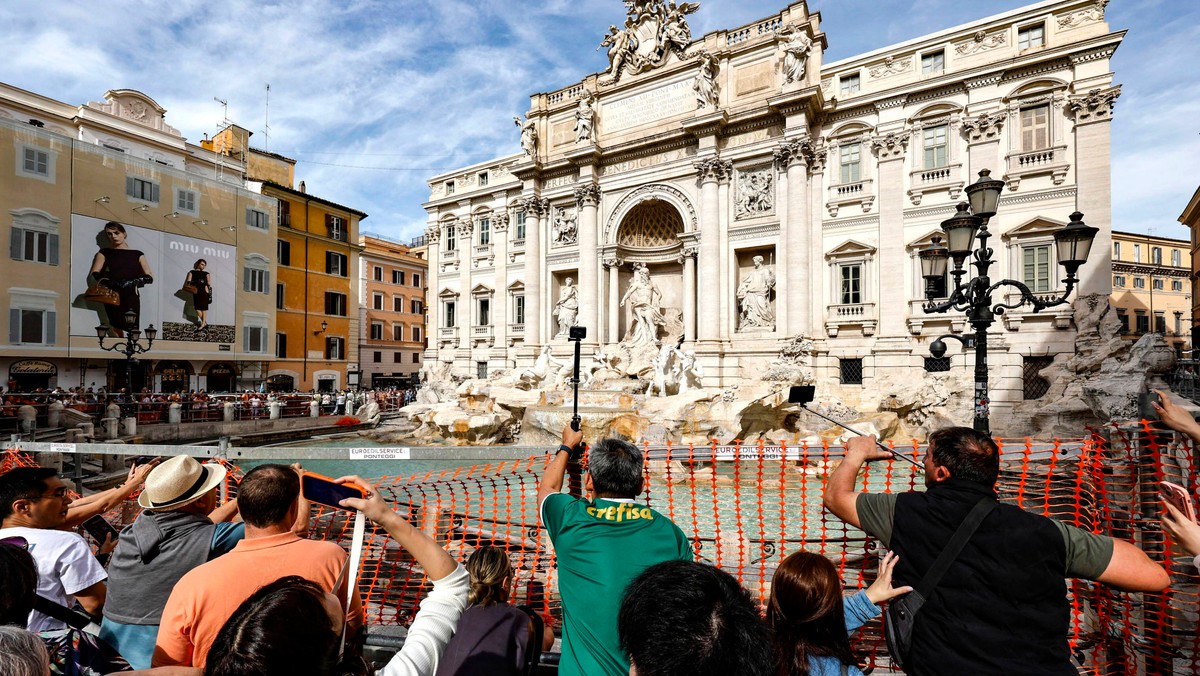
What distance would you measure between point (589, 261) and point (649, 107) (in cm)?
709

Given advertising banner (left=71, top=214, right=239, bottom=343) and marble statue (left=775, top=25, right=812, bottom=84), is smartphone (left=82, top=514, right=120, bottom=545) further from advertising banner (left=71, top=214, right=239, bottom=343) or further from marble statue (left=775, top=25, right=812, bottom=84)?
advertising banner (left=71, top=214, right=239, bottom=343)

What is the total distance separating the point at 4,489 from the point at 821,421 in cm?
1603

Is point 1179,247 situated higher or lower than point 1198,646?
higher

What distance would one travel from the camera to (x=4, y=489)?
2.52m


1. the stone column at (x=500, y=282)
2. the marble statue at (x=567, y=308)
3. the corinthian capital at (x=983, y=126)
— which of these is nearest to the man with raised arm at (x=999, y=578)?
the corinthian capital at (x=983, y=126)

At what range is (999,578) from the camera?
1.84 m

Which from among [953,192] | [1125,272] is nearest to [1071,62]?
[953,192]

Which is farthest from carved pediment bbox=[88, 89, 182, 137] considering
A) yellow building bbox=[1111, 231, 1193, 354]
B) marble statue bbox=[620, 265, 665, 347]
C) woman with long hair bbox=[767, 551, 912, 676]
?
yellow building bbox=[1111, 231, 1193, 354]

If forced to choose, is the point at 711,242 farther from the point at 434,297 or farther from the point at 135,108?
the point at 135,108

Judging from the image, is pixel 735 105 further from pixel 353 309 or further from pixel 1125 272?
pixel 1125 272

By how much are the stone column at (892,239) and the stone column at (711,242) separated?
17.6 feet

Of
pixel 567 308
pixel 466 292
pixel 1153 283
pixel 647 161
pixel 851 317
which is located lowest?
pixel 851 317

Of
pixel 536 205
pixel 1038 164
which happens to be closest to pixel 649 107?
pixel 536 205

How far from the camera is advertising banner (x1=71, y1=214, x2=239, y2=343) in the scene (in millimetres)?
21688
